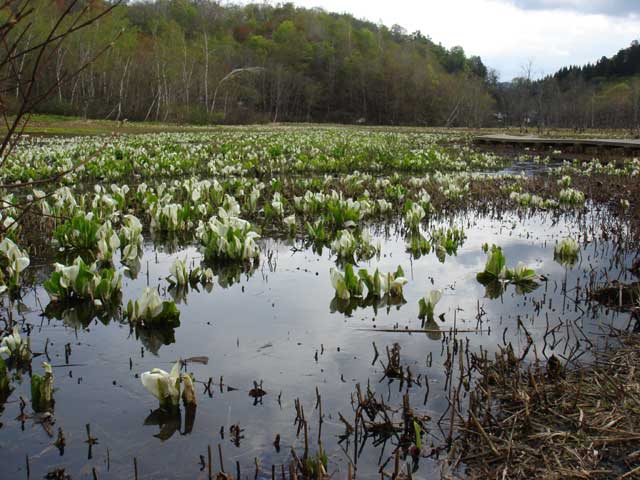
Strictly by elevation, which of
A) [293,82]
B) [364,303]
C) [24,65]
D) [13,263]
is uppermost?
[293,82]

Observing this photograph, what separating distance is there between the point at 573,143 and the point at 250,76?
6158 cm

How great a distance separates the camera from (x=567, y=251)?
5.96 m

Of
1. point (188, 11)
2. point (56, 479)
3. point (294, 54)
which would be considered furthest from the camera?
point (188, 11)

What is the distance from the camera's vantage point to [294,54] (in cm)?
10019

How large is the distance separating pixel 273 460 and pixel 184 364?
3.59ft

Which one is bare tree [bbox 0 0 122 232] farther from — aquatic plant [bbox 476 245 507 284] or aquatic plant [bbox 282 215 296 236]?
aquatic plant [bbox 282 215 296 236]

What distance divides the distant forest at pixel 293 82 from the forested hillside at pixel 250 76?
180 mm

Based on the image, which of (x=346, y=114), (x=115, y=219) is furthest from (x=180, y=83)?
(x=115, y=219)

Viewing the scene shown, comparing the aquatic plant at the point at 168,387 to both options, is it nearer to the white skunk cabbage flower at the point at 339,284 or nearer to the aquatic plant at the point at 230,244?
the white skunk cabbage flower at the point at 339,284

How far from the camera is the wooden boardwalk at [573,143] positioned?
64.2 feet

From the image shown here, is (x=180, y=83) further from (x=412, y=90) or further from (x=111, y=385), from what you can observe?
(x=111, y=385)

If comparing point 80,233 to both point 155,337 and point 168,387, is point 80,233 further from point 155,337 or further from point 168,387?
point 168,387

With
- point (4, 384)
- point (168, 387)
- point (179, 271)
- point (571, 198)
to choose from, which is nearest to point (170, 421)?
Answer: point (168, 387)

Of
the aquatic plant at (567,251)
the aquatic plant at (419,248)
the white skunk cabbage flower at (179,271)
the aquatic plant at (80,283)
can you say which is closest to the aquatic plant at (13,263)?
the aquatic plant at (80,283)
